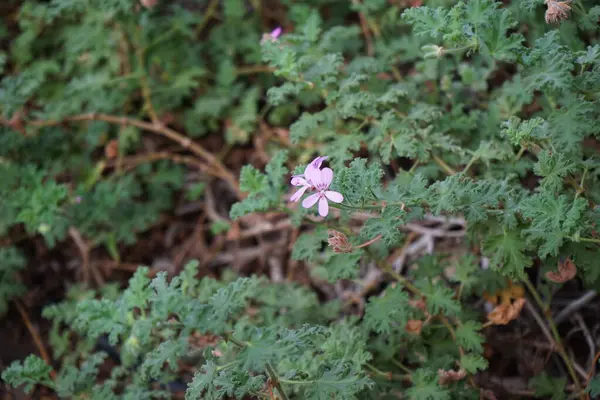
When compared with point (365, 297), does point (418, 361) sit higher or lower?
higher

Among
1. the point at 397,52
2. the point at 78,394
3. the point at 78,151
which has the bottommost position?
the point at 78,394

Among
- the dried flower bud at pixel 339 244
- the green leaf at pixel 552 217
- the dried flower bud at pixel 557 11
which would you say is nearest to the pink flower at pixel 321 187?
the dried flower bud at pixel 339 244

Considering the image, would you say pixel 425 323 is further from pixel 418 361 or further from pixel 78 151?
pixel 78 151

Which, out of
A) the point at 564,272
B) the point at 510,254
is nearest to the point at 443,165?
the point at 510,254

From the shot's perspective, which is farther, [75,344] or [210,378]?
[75,344]

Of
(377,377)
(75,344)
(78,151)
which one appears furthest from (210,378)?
(78,151)

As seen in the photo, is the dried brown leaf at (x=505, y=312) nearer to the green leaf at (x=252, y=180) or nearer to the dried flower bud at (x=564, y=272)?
the dried flower bud at (x=564, y=272)

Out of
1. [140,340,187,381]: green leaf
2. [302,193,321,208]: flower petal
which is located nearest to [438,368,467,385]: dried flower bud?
[302,193,321,208]: flower petal

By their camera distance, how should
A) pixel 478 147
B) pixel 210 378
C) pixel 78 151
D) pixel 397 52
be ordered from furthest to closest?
pixel 78 151 → pixel 397 52 → pixel 478 147 → pixel 210 378

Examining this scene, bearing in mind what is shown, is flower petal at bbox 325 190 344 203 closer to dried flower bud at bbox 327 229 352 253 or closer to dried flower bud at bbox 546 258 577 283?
dried flower bud at bbox 327 229 352 253
